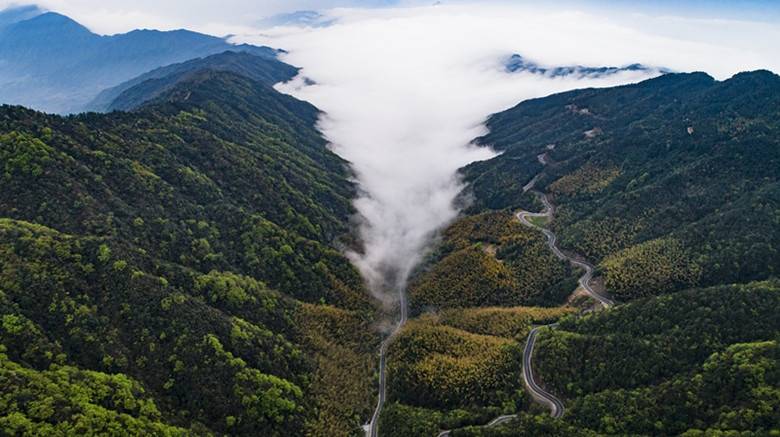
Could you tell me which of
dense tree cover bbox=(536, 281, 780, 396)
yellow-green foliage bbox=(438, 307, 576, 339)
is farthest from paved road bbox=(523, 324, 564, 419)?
yellow-green foliage bbox=(438, 307, 576, 339)

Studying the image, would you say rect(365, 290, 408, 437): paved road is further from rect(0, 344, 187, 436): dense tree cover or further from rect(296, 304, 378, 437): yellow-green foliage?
rect(0, 344, 187, 436): dense tree cover

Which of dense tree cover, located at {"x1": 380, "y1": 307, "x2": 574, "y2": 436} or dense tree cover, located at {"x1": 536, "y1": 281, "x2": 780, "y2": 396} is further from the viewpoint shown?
dense tree cover, located at {"x1": 380, "y1": 307, "x2": 574, "y2": 436}

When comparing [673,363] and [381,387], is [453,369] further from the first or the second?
[673,363]

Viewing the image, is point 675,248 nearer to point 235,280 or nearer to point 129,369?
point 235,280

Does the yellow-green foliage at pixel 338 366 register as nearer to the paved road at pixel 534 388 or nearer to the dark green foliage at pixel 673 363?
the paved road at pixel 534 388

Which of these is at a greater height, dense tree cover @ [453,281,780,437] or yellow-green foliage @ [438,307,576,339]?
dense tree cover @ [453,281,780,437]

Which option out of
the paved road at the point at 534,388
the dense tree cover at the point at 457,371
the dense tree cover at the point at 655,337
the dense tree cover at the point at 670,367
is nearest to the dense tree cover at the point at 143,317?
the dense tree cover at the point at 457,371
